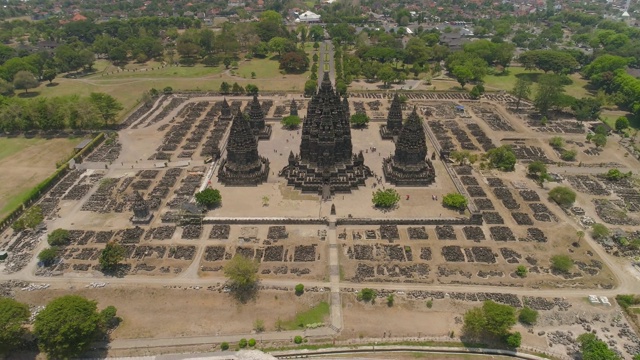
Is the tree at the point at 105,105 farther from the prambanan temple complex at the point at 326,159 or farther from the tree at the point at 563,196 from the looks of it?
the tree at the point at 563,196

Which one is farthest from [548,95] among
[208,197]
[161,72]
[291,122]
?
[161,72]

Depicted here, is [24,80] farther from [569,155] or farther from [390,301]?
[569,155]

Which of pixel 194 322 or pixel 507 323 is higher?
pixel 507 323

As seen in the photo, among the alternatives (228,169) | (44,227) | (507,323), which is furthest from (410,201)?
(44,227)

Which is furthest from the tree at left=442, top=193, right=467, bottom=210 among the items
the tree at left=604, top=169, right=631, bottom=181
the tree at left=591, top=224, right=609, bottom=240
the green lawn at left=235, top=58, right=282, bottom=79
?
the green lawn at left=235, top=58, right=282, bottom=79

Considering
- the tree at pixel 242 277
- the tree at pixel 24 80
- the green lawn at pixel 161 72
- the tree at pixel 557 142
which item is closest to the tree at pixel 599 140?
the tree at pixel 557 142

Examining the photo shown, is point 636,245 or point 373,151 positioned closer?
point 636,245

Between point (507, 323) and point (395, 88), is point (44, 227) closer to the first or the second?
point (507, 323)
